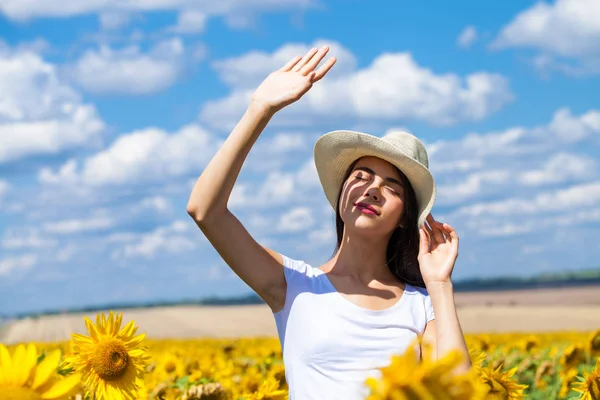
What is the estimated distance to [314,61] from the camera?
2.95 meters

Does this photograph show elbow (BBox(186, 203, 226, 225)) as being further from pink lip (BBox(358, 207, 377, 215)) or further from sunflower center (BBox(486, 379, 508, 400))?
sunflower center (BBox(486, 379, 508, 400))

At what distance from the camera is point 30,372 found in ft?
4.99

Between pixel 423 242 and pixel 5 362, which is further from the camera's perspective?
pixel 423 242

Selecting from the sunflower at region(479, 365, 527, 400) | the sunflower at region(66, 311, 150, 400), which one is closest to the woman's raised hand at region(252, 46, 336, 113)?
the sunflower at region(66, 311, 150, 400)

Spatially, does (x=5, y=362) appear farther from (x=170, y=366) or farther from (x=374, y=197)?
(x=170, y=366)

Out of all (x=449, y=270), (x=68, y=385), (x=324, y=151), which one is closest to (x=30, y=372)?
(x=68, y=385)

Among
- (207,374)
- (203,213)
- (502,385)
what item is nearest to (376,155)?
(203,213)

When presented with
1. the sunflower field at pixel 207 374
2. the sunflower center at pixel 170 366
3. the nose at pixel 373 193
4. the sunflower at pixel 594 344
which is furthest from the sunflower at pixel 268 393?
the sunflower at pixel 594 344

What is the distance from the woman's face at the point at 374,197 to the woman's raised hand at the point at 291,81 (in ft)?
1.66

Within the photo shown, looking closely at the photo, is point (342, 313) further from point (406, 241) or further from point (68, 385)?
point (68, 385)

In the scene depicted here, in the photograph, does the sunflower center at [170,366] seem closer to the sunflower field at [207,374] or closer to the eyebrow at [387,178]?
the sunflower field at [207,374]

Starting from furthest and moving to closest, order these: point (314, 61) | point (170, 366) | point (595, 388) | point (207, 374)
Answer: point (170, 366), point (207, 374), point (314, 61), point (595, 388)

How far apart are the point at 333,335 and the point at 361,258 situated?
1.41 feet

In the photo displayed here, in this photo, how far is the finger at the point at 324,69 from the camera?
2898 mm
